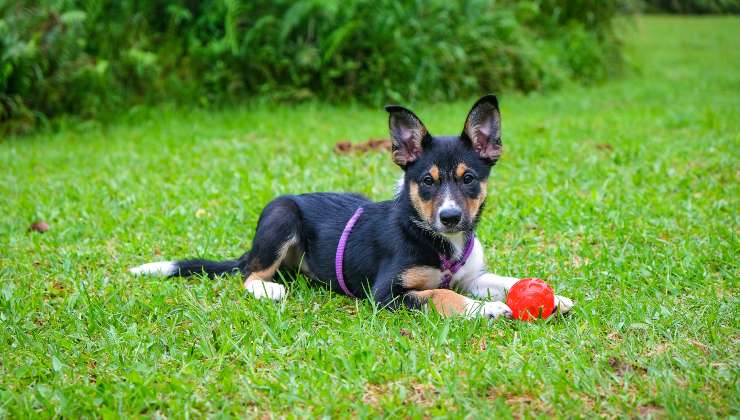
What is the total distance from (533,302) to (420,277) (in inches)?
29.1

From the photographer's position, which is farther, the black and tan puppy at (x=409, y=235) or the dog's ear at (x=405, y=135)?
the dog's ear at (x=405, y=135)

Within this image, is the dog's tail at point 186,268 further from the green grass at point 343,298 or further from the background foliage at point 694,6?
the background foliage at point 694,6

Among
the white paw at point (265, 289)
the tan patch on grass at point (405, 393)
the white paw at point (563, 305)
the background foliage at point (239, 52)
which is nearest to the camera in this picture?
the tan patch on grass at point (405, 393)

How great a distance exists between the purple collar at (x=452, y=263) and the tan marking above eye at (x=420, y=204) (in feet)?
0.98

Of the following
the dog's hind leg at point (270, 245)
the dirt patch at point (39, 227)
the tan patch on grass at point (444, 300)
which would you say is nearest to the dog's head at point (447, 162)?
the tan patch on grass at point (444, 300)

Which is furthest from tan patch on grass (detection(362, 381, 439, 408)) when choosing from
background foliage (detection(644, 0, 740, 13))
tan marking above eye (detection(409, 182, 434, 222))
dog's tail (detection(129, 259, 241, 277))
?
background foliage (detection(644, 0, 740, 13))

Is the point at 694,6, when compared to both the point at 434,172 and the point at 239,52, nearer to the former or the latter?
the point at 239,52

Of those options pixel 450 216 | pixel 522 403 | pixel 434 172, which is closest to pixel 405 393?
pixel 522 403

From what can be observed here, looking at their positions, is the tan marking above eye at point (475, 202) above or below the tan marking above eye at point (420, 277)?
above

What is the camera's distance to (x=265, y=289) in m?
5.02

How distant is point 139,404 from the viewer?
11.7 ft

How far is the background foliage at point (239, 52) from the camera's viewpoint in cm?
1151

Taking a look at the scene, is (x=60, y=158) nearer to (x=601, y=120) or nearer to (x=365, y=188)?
(x=365, y=188)

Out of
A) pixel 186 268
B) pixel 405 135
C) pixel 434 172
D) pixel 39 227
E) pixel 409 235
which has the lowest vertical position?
pixel 39 227
